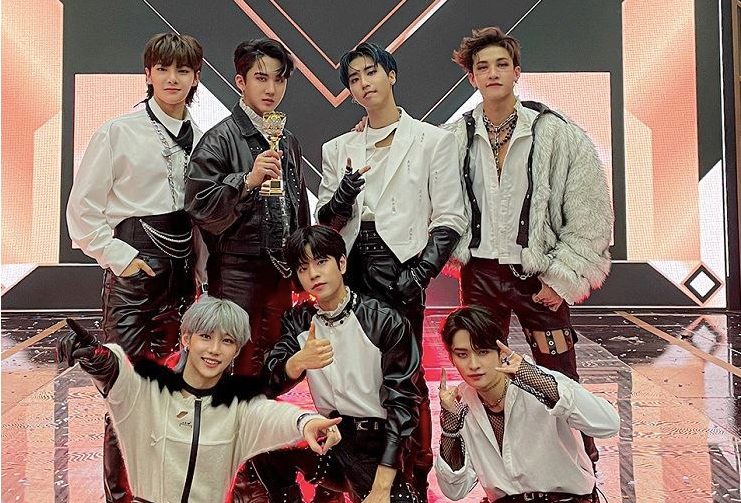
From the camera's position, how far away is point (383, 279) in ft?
9.17

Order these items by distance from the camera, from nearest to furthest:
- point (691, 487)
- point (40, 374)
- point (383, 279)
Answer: point (383, 279) → point (691, 487) → point (40, 374)

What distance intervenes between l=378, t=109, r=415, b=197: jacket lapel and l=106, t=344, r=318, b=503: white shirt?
0.93 metres

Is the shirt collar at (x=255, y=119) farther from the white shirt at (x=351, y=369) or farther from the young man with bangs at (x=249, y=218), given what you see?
the white shirt at (x=351, y=369)

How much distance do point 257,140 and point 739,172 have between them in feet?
17.9

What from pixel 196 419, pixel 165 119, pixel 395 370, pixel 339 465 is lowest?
pixel 339 465

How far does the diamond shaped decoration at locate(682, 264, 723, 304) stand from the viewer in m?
7.05

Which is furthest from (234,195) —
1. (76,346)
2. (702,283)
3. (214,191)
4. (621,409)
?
(702,283)

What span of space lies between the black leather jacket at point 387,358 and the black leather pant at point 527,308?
1.46 feet

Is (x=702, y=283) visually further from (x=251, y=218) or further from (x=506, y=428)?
(x=251, y=218)

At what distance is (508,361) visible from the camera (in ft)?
7.69

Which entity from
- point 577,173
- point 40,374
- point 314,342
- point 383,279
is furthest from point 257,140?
point 40,374

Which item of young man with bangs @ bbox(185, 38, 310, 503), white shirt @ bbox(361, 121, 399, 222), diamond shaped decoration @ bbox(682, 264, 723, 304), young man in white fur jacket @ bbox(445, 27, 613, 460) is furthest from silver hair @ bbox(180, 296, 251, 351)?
diamond shaped decoration @ bbox(682, 264, 723, 304)

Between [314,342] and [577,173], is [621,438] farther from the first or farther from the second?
[314,342]

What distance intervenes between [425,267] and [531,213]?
1.47ft
